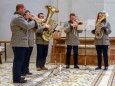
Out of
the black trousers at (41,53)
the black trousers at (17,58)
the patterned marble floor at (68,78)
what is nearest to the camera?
the black trousers at (17,58)

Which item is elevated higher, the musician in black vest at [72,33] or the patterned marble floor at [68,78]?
the musician in black vest at [72,33]

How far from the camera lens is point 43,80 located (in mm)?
7723

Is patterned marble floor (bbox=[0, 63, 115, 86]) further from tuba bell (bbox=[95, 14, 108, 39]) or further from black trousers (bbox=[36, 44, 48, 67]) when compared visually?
tuba bell (bbox=[95, 14, 108, 39])

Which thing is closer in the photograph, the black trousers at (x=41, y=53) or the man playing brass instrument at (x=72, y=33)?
the black trousers at (x=41, y=53)

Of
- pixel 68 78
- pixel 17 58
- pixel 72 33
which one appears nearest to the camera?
pixel 17 58

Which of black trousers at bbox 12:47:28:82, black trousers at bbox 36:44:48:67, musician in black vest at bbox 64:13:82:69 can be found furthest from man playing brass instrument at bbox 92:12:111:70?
black trousers at bbox 12:47:28:82

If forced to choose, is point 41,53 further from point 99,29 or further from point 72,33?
point 99,29

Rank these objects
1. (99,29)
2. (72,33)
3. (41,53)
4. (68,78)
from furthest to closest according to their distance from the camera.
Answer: (72,33) → (99,29) → (41,53) → (68,78)

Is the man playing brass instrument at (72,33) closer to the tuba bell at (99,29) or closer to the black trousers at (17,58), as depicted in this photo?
the tuba bell at (99,29)

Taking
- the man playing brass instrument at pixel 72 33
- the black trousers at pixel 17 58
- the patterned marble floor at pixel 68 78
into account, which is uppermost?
the man playing brass instrument at pixel 72 33

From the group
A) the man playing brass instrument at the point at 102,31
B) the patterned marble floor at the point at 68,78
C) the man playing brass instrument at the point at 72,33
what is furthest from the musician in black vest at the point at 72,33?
the patterned marble floor at the point at 68,78

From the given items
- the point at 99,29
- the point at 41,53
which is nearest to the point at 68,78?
the point at 41,53

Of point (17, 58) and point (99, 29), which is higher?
point (99, 29)

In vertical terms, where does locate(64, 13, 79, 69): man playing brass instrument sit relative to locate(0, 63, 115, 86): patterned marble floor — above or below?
above
